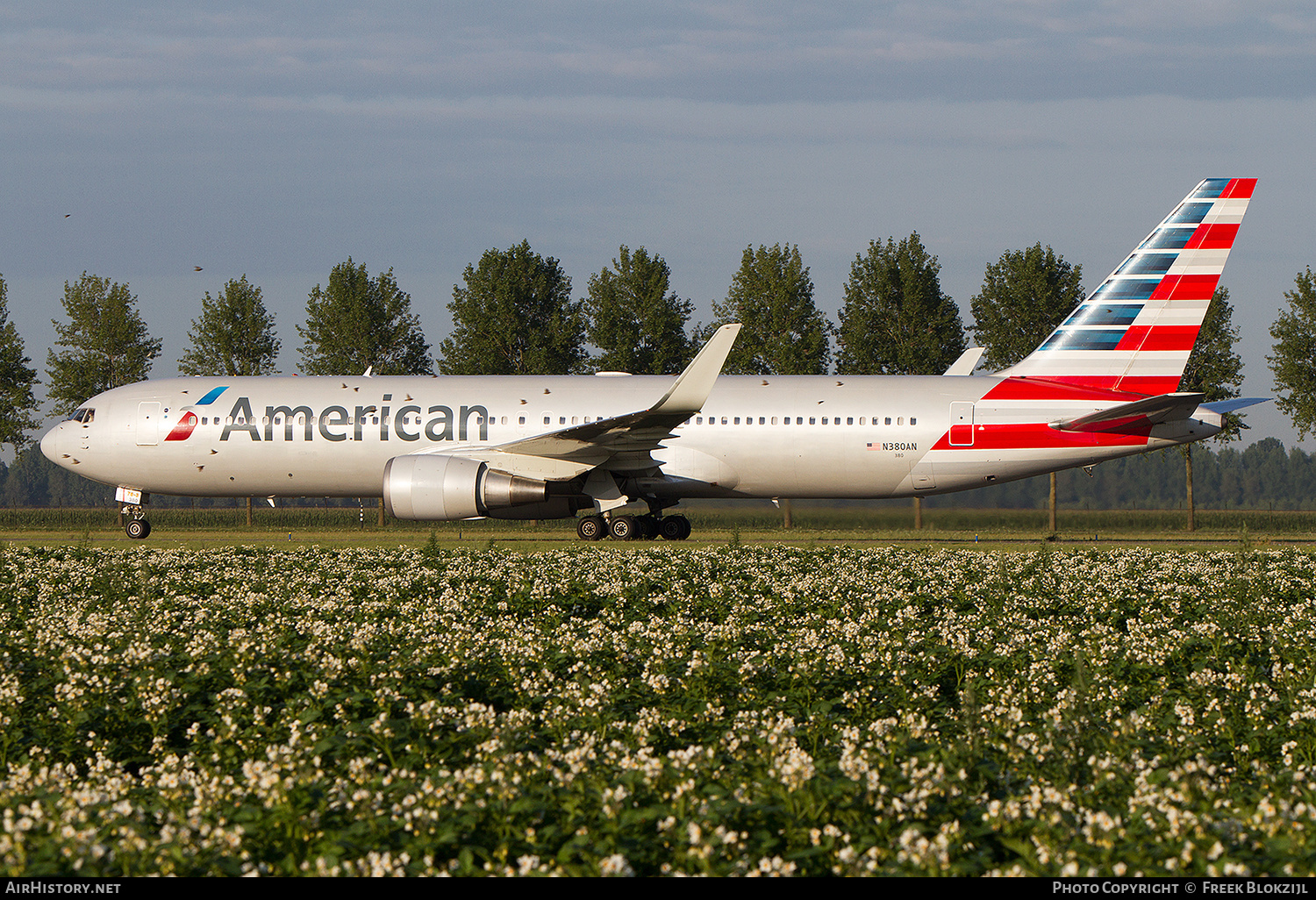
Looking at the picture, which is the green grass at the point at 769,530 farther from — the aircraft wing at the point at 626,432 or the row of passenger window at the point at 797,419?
the aircraft wing at the point at 626,432

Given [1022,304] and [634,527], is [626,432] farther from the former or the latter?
[1022,304]

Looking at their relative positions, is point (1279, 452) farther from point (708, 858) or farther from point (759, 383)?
point (708, 858)

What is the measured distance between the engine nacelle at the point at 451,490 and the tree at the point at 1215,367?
28.3 metres

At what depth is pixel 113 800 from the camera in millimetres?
6328

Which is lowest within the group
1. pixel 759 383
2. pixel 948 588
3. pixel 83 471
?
pixel 948 588

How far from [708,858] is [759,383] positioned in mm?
23713

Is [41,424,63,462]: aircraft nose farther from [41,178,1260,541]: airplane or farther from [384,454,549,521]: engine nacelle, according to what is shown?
[384,454,549,521]: engine nacelle

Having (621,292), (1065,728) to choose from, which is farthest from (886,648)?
(621,292)

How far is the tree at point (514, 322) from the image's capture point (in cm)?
4609

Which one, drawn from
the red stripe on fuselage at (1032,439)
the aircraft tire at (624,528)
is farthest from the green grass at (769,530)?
the red stripe on fuselage at (1032,439)

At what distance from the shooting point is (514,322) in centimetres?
4691

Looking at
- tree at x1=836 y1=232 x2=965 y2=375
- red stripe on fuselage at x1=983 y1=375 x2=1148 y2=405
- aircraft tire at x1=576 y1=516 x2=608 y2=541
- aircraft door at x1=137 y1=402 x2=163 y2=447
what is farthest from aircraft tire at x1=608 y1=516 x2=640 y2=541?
tree at x1=836 y1=232 x2=965 y2=375

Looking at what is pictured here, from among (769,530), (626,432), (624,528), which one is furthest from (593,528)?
(769,530)
